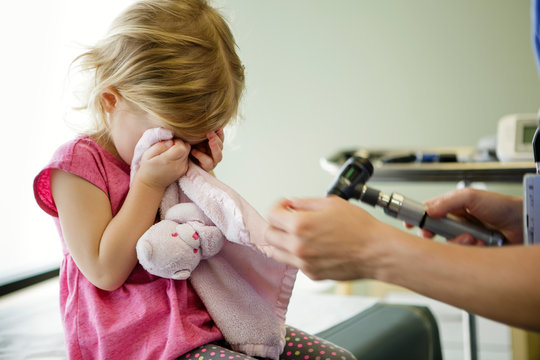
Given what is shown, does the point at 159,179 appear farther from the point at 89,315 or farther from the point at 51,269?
the point at 51,269

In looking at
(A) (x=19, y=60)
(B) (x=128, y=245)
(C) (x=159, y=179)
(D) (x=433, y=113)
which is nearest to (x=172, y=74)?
(C) (x=159, y=179)

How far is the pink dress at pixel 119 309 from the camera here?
863 millimetres

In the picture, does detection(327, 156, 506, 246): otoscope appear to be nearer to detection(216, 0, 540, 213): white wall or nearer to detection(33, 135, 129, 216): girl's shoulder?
detection(33, 135, 129, 216): girl's shoulder

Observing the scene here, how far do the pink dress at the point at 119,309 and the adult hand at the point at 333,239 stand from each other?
0.89ft

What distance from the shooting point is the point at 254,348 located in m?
0.91

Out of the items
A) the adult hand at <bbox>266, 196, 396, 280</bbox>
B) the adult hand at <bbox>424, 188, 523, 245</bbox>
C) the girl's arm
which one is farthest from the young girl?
the adult hand at <bbox>424, 188, 523, 245</bbox>

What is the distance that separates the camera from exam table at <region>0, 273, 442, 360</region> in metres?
1.24

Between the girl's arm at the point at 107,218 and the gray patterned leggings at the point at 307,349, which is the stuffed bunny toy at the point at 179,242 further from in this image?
the gray patterned leggings at the point at 307,349

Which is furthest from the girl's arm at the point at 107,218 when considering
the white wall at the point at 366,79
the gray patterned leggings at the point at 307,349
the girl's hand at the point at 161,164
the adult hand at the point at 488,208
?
the white wall at the point at 366,79

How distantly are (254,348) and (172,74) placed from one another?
50 centimetres

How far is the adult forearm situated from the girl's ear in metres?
0.56

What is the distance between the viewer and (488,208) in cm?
114

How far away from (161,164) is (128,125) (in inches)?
4.5

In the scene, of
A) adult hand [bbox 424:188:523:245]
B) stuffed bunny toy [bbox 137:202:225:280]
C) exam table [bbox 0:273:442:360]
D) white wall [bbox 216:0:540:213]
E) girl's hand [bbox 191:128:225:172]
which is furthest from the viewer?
white wall [bbox 216:0:540:213]
